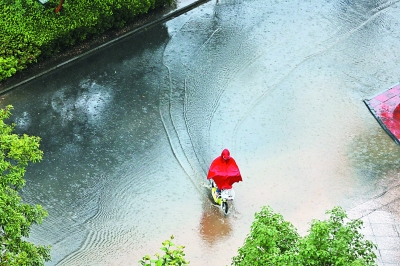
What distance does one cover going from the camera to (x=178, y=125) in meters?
14.5

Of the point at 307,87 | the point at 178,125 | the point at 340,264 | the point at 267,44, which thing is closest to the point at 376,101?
the point at 307,87

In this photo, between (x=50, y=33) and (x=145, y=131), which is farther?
(x=50, y=33)

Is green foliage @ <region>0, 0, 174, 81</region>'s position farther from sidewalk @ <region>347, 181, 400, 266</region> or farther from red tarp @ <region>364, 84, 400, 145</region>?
sidewalk @ <region>347, 181, 400, 266</region>

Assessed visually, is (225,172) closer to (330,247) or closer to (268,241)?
(268,241)

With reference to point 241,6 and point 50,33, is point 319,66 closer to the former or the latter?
point 241,6

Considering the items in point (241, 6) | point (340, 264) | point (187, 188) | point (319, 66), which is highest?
point (241, 6)

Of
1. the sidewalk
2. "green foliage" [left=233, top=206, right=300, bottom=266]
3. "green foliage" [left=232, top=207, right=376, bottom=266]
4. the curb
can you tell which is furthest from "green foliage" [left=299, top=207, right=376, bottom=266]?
the curb

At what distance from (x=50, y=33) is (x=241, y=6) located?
598 cm

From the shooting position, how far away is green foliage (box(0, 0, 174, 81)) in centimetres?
1519

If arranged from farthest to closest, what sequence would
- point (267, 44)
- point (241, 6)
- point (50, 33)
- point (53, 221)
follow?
point (241, 6), point (267, 44), point (50, 33), point (53, 221)

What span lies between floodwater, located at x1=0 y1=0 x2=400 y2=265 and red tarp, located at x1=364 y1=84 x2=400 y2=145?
19 centimetres

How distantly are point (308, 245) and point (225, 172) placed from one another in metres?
5.13

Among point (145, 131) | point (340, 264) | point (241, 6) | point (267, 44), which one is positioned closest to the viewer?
point (340, 264)

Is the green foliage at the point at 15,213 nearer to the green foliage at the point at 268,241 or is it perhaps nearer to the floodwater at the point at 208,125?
the floodwater at the point at 208,125
